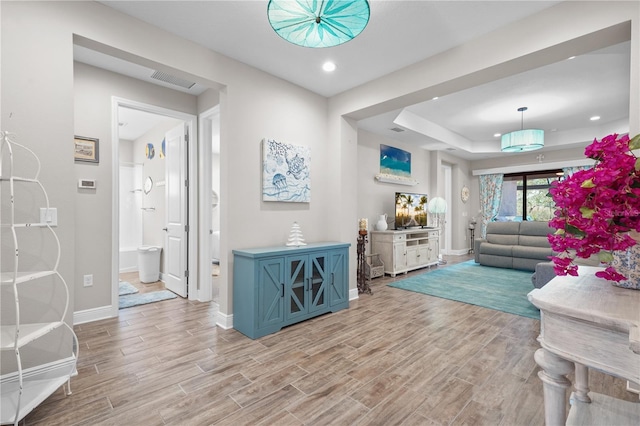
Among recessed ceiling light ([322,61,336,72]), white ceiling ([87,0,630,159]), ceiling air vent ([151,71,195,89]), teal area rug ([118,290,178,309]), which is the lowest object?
teal area rug ([118,290,178,309])

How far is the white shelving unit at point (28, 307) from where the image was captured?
174 centimetres

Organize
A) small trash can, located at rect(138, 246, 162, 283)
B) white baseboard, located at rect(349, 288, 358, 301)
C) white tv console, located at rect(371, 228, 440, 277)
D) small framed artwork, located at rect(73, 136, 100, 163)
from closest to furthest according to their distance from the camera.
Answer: small framed artwork, located at rect(73, 136, 100, 163)
white baseboard, located at rect(349, 288, 358, 301)
small trash can, located at rect(138, 246, 162, 283)
white tv console, located at rect(371, 228, 440, 277)

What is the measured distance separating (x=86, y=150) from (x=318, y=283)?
2.91m

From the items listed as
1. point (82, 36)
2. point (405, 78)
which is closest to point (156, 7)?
point (82, 36)

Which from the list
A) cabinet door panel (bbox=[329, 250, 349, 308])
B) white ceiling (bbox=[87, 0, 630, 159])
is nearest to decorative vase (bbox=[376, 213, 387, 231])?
white ceiling (bbox=[87, 0, 630, 159])

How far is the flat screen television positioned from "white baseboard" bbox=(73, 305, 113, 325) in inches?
186

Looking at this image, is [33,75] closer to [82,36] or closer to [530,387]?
[82,36]

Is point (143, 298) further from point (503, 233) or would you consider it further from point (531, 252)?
point (503, 233)

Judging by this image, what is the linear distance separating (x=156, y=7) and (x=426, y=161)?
254 inches

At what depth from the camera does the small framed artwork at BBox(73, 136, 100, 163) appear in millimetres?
3148

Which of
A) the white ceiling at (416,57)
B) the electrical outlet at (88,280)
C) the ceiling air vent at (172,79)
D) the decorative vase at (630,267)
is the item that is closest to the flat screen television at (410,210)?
the white ceiling at (416,57)

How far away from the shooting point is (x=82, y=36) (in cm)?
221

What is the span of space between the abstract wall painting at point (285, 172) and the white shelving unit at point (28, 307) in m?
1.88

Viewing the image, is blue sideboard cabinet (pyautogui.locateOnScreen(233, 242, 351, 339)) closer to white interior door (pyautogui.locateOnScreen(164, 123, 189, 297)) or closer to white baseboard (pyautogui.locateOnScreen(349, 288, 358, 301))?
white baseboard (pyautogui.locateOnScreen(349, 288, 358, 301))
